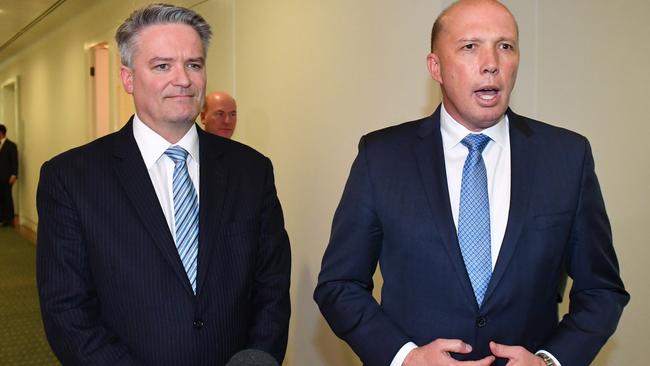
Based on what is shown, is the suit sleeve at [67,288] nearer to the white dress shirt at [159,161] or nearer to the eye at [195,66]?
the white dress shirt at [159,161]

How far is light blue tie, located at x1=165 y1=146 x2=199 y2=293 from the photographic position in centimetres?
172

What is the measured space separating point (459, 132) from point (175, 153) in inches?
32.4

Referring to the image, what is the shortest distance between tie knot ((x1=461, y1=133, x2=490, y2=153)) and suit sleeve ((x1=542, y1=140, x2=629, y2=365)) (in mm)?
264

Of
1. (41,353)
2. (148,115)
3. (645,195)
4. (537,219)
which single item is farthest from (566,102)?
(41,353)

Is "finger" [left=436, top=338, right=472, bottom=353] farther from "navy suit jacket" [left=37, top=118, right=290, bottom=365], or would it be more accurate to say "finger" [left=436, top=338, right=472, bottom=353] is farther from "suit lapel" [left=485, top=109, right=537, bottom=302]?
"navy suit jacket" [left=37, top=118, right=290, bottom=365]

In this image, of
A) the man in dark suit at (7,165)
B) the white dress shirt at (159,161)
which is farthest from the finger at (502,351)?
the man in dark suit at (7,165)

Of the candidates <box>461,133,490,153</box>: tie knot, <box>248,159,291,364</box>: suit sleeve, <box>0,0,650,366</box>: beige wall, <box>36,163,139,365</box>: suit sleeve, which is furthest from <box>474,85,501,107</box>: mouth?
<box>36,163,139,365</box>: suit sleeve

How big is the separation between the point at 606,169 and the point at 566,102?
1.08 feet

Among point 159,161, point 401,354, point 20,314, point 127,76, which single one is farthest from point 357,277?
point 20,314

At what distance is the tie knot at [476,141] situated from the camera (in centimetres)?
162

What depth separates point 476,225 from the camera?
1553 millimetres

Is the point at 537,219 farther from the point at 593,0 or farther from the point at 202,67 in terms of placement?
the point at 593,0

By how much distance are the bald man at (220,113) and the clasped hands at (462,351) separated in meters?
2.67

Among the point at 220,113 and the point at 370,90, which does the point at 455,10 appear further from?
the point at 220,113
